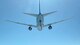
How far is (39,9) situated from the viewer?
34.7 feet

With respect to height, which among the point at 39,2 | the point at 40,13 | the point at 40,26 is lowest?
the point at 40,26

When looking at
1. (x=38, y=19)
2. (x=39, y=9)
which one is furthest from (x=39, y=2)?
(x=38, y=19)

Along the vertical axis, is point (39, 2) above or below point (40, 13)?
above

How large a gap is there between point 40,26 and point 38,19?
0.71 metres

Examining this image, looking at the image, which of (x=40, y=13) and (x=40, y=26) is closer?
(x=40, y=26)

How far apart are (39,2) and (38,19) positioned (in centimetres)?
112

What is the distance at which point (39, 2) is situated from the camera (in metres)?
10.7

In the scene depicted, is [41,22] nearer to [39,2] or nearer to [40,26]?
[40,26]

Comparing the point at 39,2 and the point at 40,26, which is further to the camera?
the point at 39,2

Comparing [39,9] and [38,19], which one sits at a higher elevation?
[39,9]

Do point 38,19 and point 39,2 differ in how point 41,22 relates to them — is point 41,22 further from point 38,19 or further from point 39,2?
point 39,2

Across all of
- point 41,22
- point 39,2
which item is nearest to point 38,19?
point 41,22

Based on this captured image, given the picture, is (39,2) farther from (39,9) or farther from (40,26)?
(40,26)

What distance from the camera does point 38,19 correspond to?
10227mm
